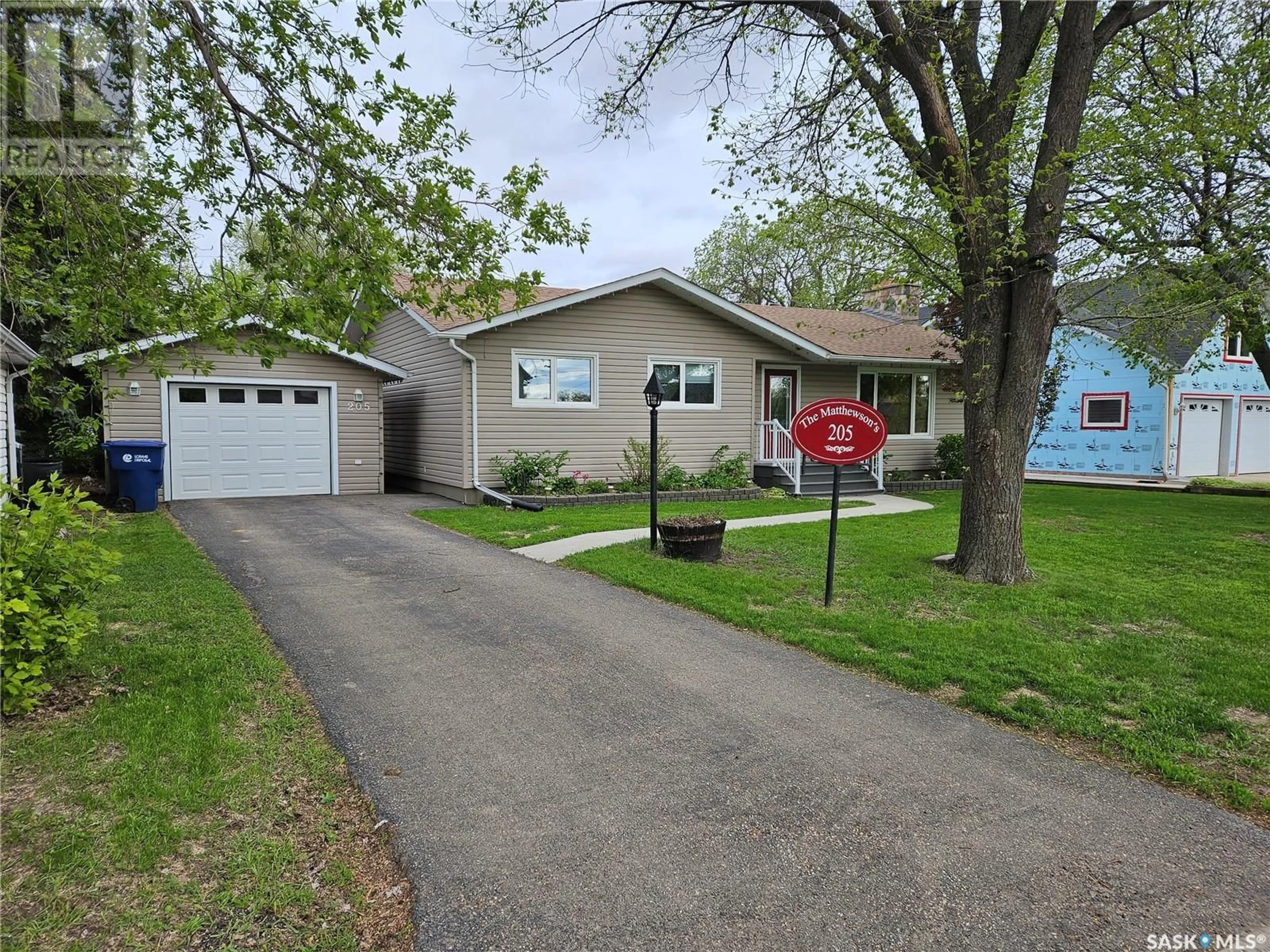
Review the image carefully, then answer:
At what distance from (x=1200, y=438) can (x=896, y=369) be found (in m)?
10.6

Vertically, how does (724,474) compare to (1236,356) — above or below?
below

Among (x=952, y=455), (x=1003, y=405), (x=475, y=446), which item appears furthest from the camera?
(x=952, y=455)

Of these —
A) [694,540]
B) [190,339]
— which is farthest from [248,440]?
[694,540]

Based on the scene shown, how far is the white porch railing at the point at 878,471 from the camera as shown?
15.6 metres

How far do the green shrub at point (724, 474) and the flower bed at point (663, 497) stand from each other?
0.27 m

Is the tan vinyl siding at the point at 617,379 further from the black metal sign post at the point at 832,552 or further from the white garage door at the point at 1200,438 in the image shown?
the white garage door at the point at 1200,438

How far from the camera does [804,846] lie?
9.05ft

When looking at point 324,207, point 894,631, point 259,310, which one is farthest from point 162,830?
point 894,631

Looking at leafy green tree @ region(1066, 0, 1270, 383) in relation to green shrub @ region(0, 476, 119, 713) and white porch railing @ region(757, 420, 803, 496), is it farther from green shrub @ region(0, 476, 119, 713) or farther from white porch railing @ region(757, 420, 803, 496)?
green shrub @ region(0, 476, 119, 713)

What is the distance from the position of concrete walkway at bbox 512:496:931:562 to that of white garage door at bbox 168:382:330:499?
7264mm

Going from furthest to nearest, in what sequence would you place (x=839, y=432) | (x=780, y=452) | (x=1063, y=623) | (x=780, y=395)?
(x=780, y=395) < (x=780, y=452) < (x=839, y=432) < (x=1063, y=623)

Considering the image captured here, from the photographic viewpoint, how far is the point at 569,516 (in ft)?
37.1

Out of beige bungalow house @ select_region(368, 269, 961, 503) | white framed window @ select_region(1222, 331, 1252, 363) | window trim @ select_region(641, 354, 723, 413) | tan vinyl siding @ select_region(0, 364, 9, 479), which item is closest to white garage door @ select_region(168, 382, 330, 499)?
beige bungalow house @ select_region(368, 269, 961, 503)

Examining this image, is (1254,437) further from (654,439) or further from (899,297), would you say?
(654,439)
